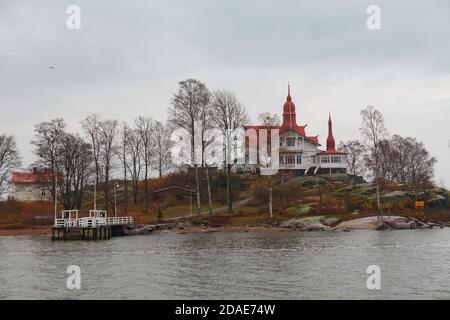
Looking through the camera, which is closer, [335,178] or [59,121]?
[59,121]

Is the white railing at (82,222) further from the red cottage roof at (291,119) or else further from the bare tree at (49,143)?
the red cottage roof at (291,119)

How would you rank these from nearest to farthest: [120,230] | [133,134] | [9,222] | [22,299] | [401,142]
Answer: [22,299]
[120,230]
[9,222]
[133,134]
[401,142]

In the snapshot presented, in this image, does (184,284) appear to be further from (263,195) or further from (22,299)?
(263,195)

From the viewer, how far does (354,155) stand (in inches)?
3725

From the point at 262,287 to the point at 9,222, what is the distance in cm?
5662

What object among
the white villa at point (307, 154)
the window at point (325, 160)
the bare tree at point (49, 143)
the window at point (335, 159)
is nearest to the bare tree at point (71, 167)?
the bare tree at point (49, 143)

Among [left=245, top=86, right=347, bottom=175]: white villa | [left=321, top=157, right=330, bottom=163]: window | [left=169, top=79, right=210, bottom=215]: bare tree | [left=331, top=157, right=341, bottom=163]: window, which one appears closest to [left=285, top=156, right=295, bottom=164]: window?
[left=245, top=86, right=347, bottom=175]: white villa

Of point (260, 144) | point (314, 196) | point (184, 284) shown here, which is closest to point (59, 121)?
point (260, 144)

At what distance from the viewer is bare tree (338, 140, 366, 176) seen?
9412cm

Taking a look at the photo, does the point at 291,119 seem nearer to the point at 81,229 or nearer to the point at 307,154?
the point at 307,154

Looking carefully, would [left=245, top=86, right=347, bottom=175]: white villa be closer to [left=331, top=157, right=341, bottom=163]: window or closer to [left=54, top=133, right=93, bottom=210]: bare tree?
[left=331, top=157, right=341, bottom=163]: window

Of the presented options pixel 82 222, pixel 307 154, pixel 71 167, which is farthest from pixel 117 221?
pixel 307 154
